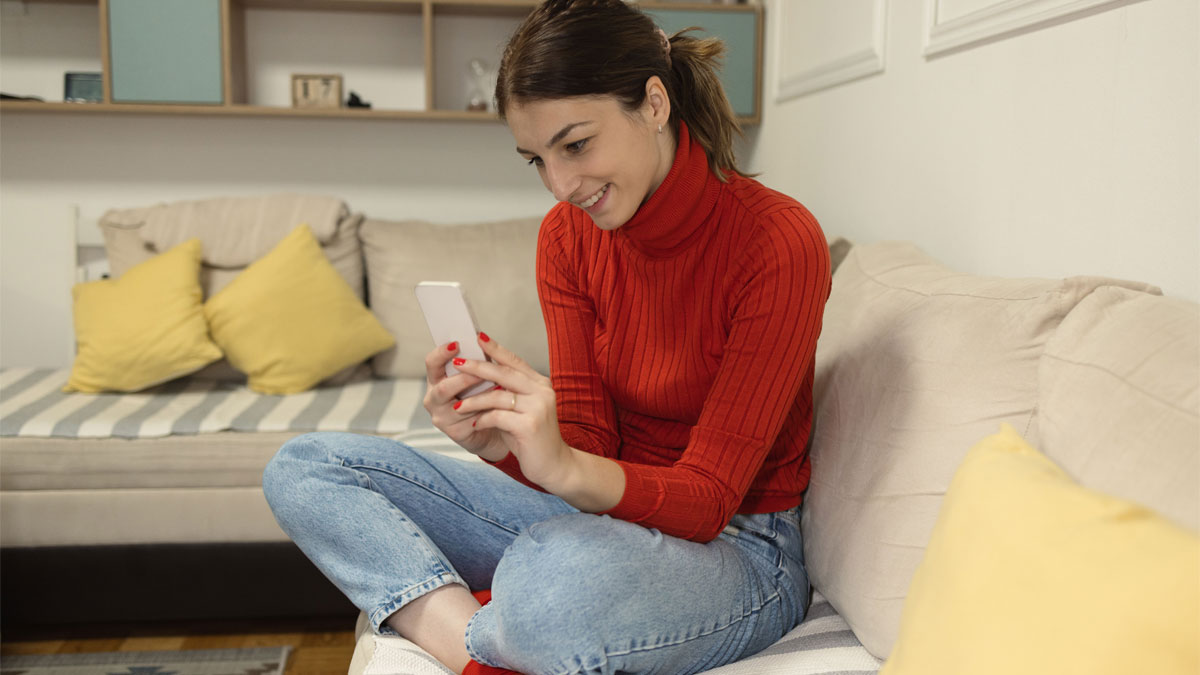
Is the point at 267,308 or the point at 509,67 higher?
the point at 509,67

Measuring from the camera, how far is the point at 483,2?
2.73m

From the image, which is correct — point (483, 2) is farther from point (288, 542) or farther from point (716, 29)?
point (288, 542)

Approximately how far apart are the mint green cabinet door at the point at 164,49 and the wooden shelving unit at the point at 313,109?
2 cm

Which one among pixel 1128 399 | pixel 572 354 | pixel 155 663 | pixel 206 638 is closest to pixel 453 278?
pixel 206 638

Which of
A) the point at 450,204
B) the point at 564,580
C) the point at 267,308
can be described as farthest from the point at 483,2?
the point at 564,580

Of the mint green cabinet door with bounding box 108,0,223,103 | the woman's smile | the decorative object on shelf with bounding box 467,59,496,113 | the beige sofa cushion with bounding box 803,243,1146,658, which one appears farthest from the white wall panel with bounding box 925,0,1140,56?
the mint green cabinet door with bounding box 108,0,223,103

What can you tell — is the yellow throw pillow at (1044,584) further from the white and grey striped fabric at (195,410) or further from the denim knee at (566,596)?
the white and grey striped fabric at (195,410)

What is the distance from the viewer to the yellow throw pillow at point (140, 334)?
7.52 feet

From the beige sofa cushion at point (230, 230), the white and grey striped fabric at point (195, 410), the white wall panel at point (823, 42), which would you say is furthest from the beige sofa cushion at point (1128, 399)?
the beige sofa cushion at point (230, 230)

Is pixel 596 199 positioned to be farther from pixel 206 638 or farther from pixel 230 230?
pixel 230 230

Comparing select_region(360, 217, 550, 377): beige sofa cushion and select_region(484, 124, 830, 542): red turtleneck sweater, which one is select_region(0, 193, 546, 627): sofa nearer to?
select_region(360, 217, 550, 377): beige sofa cushion

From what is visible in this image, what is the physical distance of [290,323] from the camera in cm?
239

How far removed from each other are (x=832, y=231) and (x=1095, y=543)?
156cm

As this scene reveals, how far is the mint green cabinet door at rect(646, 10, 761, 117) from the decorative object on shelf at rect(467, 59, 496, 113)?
1.65 ft
